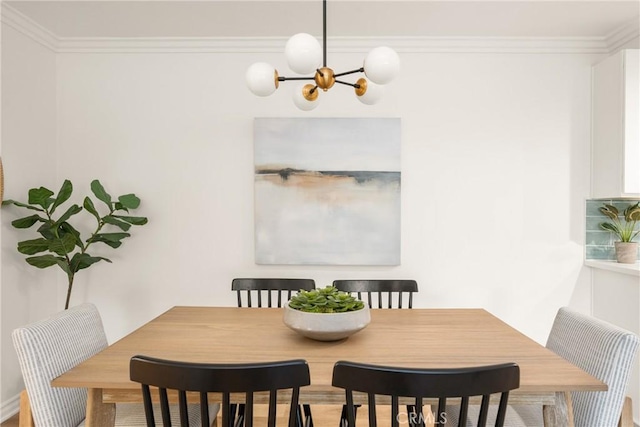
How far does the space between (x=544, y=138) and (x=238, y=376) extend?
9.53 ft

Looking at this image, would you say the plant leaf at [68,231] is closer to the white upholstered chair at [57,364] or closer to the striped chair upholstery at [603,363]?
the white upholstered chair at [57,364]

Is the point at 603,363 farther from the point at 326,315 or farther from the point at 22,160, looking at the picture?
the point at 22,160

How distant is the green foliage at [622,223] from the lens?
3037 millimetres

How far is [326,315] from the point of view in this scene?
1635mm

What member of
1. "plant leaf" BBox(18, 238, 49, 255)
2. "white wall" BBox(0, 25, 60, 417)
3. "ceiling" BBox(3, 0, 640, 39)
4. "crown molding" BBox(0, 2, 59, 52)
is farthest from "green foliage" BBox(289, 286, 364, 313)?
"crown molding" BBox(0, 2, 59, 52)

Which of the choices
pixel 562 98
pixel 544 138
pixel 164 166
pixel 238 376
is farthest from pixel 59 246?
pixel 562 98

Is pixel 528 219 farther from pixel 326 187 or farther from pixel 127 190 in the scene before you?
pixel 127 190

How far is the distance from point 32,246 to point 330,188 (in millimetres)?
1911

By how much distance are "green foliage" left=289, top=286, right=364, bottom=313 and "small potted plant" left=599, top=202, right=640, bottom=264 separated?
224 centimetres

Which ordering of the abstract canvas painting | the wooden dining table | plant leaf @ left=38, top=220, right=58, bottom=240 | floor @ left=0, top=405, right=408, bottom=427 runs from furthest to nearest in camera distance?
the abstract canvas painting → plant leaf @ left=38, top=220, right=58, bottom=240 → floor @ left=0, top=405, right=408, bottom=427 → the wooden dining table

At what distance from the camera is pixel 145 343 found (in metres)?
1.71

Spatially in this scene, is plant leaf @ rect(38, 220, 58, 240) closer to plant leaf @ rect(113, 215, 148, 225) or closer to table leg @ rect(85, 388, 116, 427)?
plant leaf @ rect(113, 215, 148, 225)

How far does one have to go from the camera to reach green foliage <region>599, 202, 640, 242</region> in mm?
3037

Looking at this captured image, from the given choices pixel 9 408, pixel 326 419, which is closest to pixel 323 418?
pixel 326 419
